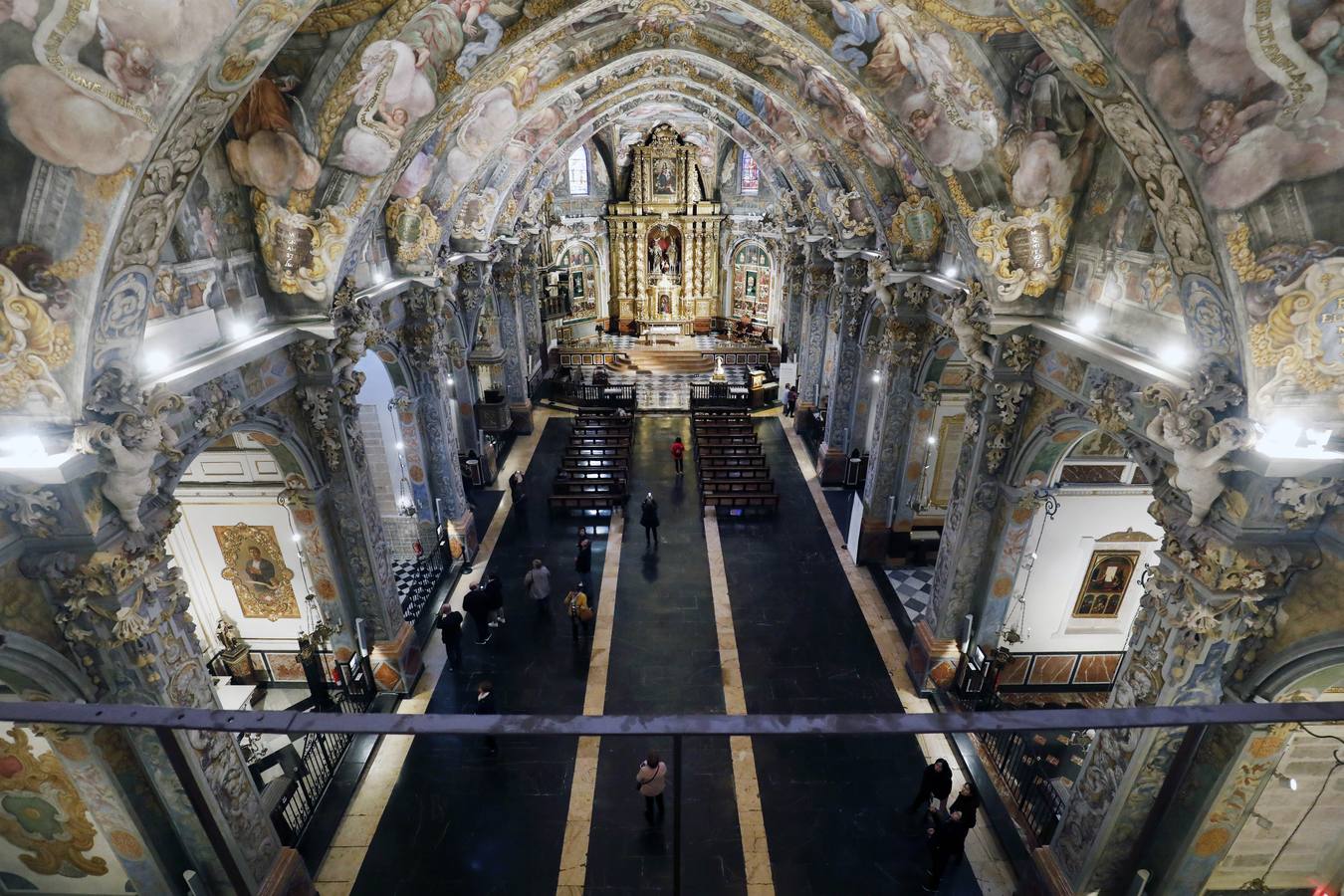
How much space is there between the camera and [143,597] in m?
5.99

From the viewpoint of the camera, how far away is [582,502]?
648 inches

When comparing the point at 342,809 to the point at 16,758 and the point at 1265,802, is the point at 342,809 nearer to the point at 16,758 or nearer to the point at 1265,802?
the point at 16,758

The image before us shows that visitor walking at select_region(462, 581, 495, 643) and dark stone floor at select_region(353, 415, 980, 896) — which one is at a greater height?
visitor walking at select_region(462, 581, 495, 643)

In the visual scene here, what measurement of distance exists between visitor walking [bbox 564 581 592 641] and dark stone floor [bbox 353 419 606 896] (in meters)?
0.23

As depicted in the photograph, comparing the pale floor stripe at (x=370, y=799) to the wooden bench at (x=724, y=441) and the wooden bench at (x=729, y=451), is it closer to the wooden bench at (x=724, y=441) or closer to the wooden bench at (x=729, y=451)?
the wooden bench at (x=729, y=451)

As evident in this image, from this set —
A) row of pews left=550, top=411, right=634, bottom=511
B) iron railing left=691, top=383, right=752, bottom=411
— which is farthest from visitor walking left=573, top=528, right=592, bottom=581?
iron railing left=691, top=383, right=752, bottom=411

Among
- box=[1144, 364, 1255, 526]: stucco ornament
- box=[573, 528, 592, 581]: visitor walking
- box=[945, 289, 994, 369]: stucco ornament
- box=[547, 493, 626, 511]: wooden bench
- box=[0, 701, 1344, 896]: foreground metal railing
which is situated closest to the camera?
box=[0, 701, 1344, 896]: foreground metal railing

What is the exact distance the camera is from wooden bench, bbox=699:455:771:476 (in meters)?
Result: 18.0

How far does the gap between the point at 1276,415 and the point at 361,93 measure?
381 inches

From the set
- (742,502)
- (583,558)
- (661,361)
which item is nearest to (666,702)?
(583,558)

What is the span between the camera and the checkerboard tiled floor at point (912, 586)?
12969 mm

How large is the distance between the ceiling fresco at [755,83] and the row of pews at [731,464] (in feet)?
22.7

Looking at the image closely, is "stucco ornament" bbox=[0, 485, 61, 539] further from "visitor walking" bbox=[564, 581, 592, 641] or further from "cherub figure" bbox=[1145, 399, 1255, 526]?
"cherub figure" bbox=[1145, 399, 1255, 526]

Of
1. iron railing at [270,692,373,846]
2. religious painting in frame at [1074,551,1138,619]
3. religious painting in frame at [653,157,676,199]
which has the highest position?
religious painting in frame at [653,157,676,199]
